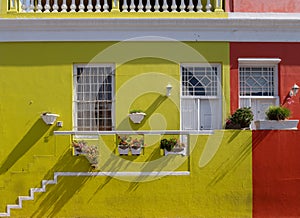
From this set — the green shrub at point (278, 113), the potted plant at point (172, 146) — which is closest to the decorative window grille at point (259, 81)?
the green shrub at point (278, 113)

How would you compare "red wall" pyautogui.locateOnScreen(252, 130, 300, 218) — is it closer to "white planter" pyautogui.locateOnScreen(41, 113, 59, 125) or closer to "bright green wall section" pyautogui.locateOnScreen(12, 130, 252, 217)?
"bright green wall section" pyautogui.locateOnScreen(12, 130, 252, 217)

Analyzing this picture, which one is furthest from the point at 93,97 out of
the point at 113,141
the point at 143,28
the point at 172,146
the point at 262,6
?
the point at 262,6

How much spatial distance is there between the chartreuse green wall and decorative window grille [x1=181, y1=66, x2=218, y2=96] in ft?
0.95

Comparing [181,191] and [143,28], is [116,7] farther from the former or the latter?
A: [181,191]

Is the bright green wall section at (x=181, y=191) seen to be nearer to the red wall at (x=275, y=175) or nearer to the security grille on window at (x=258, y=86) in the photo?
the red wall at (x=275, y=175)

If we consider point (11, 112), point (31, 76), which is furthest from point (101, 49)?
point (11, 112)

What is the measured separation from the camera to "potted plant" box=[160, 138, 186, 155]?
11.7 metres

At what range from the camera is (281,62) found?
42.8 feet

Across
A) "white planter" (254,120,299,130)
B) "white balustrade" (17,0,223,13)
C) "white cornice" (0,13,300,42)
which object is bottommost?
"white planter" (254,120,299,130)

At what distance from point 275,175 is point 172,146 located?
2.56 m

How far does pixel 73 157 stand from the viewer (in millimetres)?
11898

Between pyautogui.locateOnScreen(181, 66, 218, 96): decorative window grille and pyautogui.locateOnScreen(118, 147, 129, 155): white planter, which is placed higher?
pyautogui.locateOnScreen(181, 66, 218, 96): decorative window grille

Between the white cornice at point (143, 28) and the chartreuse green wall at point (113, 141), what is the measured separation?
21 cm

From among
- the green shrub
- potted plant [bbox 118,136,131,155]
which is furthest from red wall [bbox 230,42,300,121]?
potted plant [bbox 118,136,131,155]
